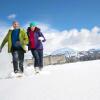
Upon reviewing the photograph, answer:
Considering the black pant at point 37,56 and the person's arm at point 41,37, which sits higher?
the person's arm at point 41,37

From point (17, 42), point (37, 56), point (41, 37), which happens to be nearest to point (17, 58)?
point (17, 42)

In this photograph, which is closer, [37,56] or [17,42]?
[17,42]

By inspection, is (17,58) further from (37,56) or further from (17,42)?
(37,56)

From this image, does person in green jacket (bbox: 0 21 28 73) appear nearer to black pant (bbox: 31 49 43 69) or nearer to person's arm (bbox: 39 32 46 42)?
black pant (bbox: 31 49 43 69)

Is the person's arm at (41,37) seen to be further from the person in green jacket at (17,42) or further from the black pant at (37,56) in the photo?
the person in green jacket at (17,42)

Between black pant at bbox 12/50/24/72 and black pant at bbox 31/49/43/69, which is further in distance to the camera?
black pant at bbox 31/49/43/69

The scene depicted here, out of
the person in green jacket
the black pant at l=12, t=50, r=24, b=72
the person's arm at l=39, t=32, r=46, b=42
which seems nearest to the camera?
the person in green jacket

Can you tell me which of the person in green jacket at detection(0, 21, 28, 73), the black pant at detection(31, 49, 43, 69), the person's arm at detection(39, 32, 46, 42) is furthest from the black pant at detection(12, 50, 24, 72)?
the person's arm at detection(39, 32, 46, 42)

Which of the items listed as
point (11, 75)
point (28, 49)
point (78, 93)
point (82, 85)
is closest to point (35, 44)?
point (28, 49)

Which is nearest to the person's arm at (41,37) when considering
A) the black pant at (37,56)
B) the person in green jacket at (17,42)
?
the black pant at (37,56)

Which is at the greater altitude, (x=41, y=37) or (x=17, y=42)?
(x=41, y=37)

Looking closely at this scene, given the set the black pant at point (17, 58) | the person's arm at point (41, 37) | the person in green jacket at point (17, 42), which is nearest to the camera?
the person in green jacket at point (17, 42)

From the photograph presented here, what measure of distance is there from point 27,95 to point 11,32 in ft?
14.2

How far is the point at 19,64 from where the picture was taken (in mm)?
9789
